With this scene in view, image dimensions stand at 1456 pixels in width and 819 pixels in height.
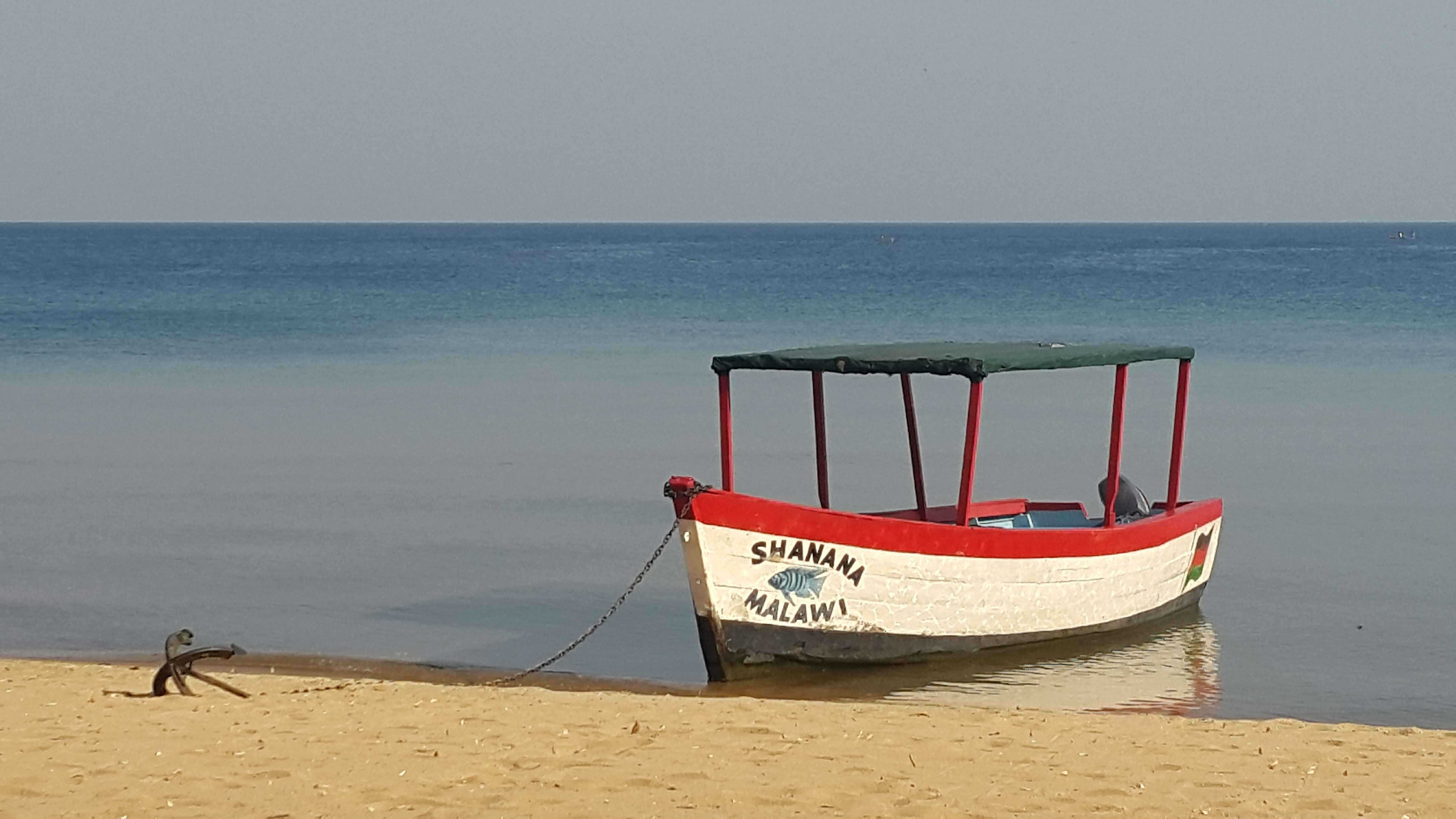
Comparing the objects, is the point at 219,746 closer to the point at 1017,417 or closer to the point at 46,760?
the point at 46,760

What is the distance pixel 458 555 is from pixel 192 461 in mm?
6560

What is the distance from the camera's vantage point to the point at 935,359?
1162cm

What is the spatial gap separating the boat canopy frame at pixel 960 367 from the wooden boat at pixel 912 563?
0.7 inches

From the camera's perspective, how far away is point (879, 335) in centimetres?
4491

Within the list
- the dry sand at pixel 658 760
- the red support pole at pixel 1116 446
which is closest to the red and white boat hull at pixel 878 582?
the red support pole at pixel 1116 446

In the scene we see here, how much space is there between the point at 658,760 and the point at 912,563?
379cm

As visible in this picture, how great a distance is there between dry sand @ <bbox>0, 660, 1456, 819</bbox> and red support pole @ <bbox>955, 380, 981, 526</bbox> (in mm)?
2323

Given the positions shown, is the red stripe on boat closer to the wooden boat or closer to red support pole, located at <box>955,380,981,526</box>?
the wooden boat

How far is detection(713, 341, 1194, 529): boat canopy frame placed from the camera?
1160cm

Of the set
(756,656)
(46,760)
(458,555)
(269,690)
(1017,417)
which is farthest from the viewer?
(1017,417)

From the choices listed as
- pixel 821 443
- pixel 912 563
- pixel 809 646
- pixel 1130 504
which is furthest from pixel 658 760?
pixel 1130 504

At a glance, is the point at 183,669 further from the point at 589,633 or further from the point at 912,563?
the point at 912,563

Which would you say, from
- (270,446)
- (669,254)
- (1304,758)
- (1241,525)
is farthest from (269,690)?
(669,254)

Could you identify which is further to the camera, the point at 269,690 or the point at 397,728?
the point at 269,690
